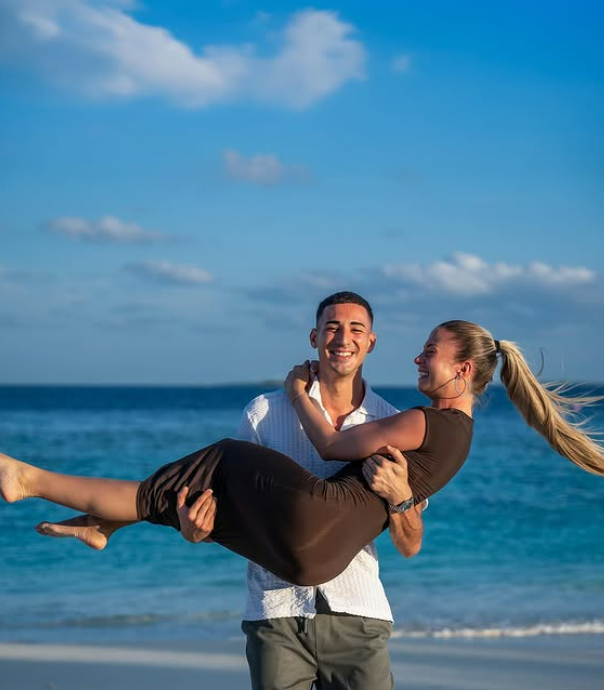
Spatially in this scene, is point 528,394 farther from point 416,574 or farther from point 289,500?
point 416,574

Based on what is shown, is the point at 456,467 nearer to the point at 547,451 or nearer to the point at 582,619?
the point at 582,619

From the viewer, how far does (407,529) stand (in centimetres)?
324

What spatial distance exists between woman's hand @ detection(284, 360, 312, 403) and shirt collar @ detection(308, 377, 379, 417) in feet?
0.09

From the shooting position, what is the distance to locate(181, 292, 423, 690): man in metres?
3.11

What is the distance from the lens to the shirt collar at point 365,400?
346 cm

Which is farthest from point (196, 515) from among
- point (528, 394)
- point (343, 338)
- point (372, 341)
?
point (528, 394)

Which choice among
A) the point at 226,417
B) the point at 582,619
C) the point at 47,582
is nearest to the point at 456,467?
the point at 582,619

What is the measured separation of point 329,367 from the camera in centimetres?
339

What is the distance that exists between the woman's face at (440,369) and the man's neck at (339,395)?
25 cm

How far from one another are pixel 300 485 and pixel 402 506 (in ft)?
1.21

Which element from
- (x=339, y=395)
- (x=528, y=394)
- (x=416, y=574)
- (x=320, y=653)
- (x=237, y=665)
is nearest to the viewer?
(x=320, y=653)

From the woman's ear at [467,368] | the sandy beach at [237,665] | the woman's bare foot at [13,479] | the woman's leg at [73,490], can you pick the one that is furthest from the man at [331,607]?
the sandy beach at [237,665]

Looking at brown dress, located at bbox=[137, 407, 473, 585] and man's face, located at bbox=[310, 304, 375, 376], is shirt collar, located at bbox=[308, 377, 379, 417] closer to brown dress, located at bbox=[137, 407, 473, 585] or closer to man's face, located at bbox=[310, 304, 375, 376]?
man's face, located at bbox=[310, 304, 375, 376]

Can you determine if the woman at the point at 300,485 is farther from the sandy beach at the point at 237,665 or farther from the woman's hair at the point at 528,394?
the sandy beach at the point at 237,665
